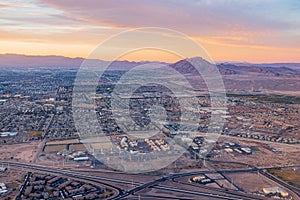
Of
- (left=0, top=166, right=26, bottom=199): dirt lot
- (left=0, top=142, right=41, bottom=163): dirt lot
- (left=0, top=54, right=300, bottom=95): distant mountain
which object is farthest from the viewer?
(left=0, top=54, right=300, bottom=95): distant mountain

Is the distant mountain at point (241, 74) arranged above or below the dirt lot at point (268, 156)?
above

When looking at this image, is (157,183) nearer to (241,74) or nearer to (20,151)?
(20,151)

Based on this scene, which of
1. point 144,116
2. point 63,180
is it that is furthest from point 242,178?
point 144,116

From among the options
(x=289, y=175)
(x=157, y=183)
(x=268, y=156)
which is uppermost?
(x=268, y=156)

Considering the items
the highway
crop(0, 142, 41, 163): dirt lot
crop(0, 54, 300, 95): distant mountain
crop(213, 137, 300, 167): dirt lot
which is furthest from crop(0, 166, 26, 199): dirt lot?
crop(0, 54, 300, 95): distant mountain

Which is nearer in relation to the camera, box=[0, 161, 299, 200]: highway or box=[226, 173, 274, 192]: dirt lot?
box=[0, 161, 299, 200]: highway

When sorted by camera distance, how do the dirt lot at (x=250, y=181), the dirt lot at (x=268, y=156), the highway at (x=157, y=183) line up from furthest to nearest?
the dirt lot at (x=268, y=156)
the dirt lot at (x=250, y=181)
the highway at (x=157, y=183)

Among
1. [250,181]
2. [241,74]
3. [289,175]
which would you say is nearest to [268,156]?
[289,175]

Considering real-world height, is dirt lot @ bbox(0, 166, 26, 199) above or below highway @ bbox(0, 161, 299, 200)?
below

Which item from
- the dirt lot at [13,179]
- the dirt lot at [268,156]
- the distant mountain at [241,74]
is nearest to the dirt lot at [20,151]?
the dirt lot at [13,179]

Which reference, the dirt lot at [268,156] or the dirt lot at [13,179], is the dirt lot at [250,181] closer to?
the dirt lot at [268,156]

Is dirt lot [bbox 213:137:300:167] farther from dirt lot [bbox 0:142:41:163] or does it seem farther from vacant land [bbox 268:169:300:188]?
dirt lot [bbox 0:142:41:163]

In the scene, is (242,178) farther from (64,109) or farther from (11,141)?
(64,109)
